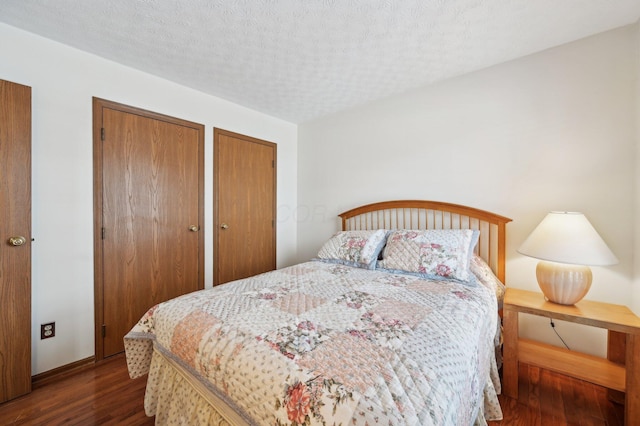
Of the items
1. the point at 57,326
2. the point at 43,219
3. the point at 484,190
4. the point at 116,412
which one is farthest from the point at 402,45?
the point at 57,326

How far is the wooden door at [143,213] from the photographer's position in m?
2.04

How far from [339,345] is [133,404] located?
1.49m

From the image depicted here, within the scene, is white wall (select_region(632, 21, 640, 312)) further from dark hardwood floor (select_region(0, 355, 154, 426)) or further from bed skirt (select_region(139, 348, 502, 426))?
dark hardwood floor (select_region(0, 355, 154, 426))

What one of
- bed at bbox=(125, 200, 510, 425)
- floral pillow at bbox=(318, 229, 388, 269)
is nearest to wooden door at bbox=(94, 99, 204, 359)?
bed at bbox=(125, 200, 510, 425)

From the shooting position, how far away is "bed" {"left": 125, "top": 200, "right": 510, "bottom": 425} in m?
0.76

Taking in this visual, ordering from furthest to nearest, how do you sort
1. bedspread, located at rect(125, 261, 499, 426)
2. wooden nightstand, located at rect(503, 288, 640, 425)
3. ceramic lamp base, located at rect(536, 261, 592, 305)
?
ceramic lamp base, located at rect(536, 261, 592, 305), wooden nightstand, located at rect(503, 288, 640, 425), bedspread, located at rect(125, 261, 499, 426)

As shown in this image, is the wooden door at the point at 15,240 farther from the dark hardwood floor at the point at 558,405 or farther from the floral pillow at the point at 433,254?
the dark hardwood floor at the point at 558,405

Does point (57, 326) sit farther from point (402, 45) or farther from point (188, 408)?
point (402, 45)

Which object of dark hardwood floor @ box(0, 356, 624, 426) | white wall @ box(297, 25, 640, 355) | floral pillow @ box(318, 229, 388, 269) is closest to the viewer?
dark hardwood floor @ box(0, 356, 624, 426)

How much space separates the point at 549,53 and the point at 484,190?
1.04 m

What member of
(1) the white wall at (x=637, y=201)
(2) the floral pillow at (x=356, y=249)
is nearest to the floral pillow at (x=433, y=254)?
(2) the floral pillow at (x=356, y=249)

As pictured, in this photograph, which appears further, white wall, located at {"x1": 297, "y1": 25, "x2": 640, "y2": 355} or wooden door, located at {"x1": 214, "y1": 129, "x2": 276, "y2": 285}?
wooden door, located at {"x1": 214, "y1": 129, "x2": 276, "y2": 285}

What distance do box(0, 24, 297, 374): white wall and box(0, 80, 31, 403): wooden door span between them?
0.34 feet

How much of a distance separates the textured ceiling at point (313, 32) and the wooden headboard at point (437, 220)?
3.74 feet
